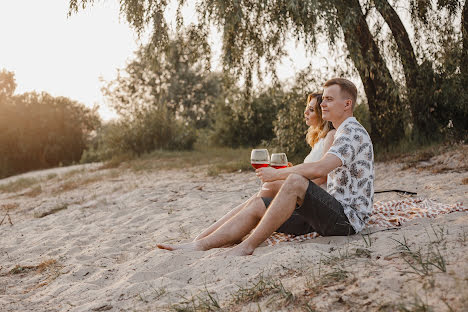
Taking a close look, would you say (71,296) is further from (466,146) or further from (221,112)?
(221,112)

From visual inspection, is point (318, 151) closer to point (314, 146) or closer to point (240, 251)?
point (314, 146)

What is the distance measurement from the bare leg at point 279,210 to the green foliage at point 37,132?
19.9m

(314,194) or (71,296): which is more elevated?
(314,194)

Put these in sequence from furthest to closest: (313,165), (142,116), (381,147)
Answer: (142,116) < (381,147) < (313,165)

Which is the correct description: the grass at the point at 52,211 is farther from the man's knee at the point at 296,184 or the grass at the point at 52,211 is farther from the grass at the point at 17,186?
the man's knee at the point at 296,184

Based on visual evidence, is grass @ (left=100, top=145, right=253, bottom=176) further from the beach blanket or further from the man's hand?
the man's hand

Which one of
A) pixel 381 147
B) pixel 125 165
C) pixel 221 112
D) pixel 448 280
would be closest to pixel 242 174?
pixel 381 147

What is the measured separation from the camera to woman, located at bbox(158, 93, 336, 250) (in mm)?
3797

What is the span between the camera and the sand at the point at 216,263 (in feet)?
7.55

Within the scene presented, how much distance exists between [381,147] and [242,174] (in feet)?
9.18

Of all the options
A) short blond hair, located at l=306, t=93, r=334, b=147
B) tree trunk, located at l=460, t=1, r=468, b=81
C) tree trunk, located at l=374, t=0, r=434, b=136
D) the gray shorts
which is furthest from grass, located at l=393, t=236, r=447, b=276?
tree trunk, located at l=460, t=1, r=468, b=81

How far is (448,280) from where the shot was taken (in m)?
2.17

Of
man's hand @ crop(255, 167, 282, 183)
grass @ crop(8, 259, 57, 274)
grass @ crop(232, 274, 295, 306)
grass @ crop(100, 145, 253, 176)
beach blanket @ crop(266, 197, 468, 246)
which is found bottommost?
grass @ crop(8, 259, 57, 274)

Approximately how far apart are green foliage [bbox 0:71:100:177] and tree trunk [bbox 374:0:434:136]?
17664 mm
